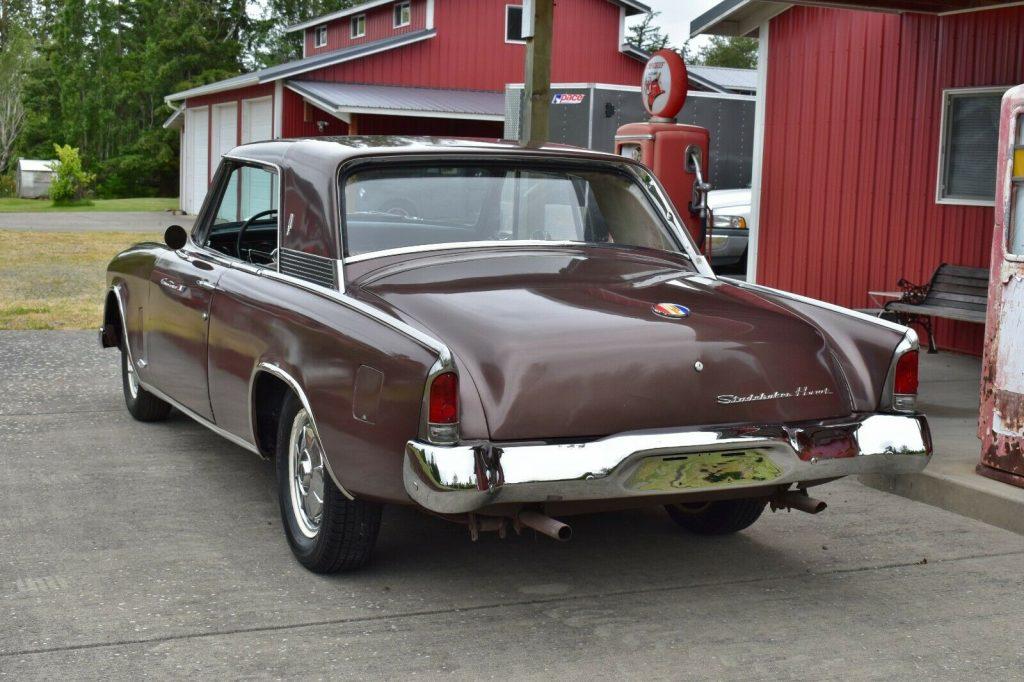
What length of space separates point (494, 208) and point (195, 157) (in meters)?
34.8

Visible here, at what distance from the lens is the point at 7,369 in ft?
31.3

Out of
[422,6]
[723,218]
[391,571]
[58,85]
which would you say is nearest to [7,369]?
[391,571]

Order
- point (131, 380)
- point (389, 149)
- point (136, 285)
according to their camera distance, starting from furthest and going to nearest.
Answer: point (131, 380)
point (136, 285)
point (389, 149)

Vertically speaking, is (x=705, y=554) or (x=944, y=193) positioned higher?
(x=944, y=193)

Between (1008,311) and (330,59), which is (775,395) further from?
(330,59)

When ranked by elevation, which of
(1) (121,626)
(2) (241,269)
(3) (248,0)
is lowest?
(1) (121,626)

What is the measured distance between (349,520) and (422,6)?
92.0ft

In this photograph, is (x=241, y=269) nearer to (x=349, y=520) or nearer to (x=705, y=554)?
(x=349, y=520)

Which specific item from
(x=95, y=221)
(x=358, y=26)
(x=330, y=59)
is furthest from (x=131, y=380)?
(x=358, y=26)

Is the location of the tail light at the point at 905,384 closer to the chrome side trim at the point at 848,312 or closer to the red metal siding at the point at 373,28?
the chrome side trim at the point at 848,312

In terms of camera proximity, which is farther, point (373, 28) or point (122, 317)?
point (373, 28)

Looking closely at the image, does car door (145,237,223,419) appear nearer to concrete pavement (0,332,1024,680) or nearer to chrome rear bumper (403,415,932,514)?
concrete pavement (0,332,1024,680)

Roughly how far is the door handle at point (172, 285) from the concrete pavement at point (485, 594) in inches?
35.7

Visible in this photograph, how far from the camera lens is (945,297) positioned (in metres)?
10.2
